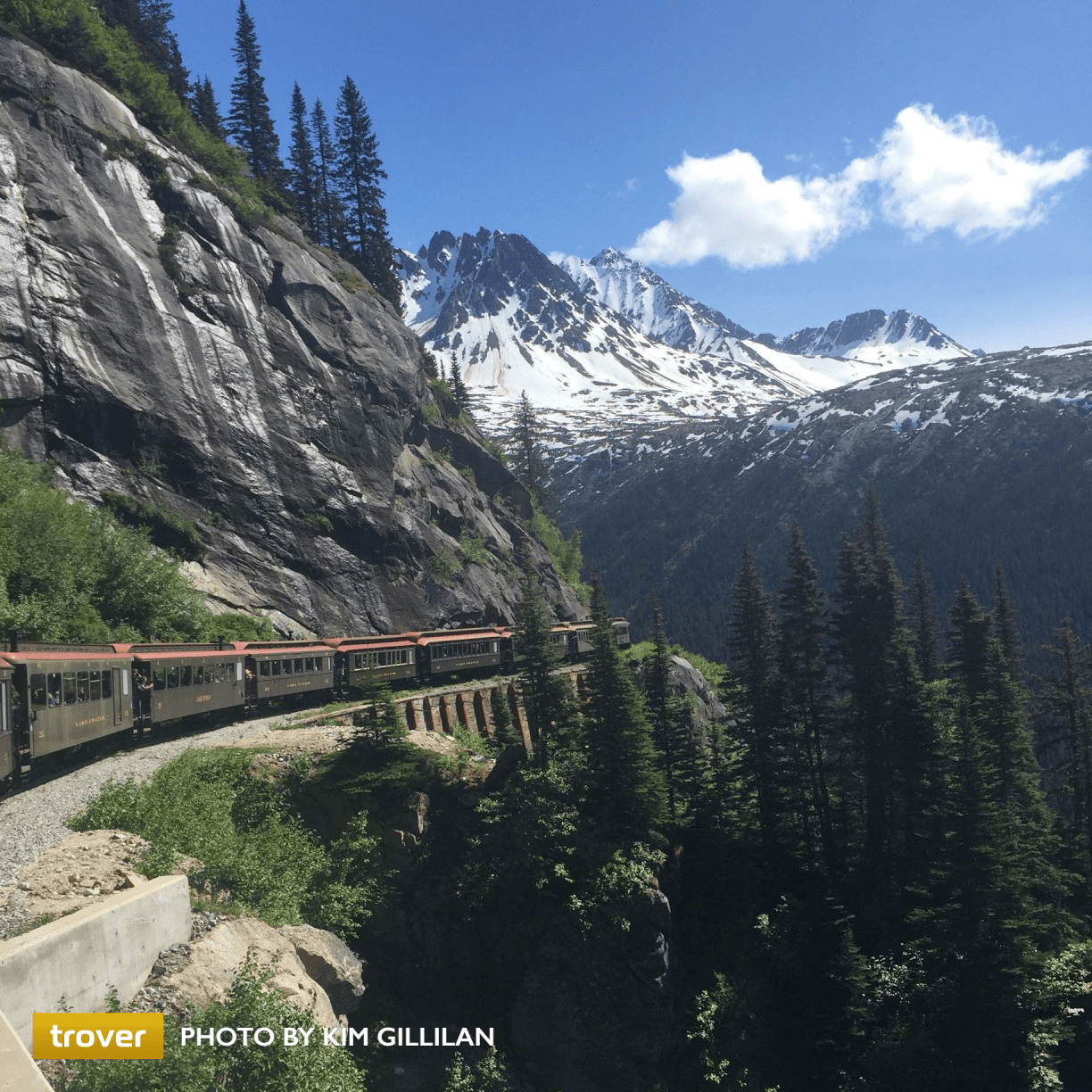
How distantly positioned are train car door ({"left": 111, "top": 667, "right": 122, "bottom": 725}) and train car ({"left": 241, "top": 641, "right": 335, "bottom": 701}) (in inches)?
297

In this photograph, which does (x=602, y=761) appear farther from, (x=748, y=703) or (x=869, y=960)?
(x=869, y=960)

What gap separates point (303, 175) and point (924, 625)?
72995 mm

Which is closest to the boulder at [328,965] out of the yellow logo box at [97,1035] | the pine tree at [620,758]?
the yellow logo box at [97,1035]

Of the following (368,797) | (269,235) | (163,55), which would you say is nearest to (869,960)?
(368,797)

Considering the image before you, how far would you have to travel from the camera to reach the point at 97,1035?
1208cm

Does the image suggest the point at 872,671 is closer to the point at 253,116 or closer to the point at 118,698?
the point at 118,698

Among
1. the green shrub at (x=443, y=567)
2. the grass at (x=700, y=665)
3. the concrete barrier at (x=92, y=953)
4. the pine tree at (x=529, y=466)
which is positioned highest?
the pine tree at (x=529, y=466)

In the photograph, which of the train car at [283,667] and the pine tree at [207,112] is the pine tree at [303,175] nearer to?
the pine tree at [207,112]

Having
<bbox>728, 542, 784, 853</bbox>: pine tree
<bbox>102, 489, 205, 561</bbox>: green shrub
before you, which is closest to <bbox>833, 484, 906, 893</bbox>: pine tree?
<bbox>728, 542, 784, 853</bbox>: pine tree

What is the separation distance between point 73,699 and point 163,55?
7730 cm

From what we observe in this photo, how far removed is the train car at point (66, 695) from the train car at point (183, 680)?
0.97 m

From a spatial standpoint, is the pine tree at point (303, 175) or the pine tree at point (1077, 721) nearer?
the pine tree at point (1077, 721)

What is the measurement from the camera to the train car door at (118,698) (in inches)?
1018

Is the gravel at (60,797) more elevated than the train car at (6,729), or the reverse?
the train car at (6,729)
